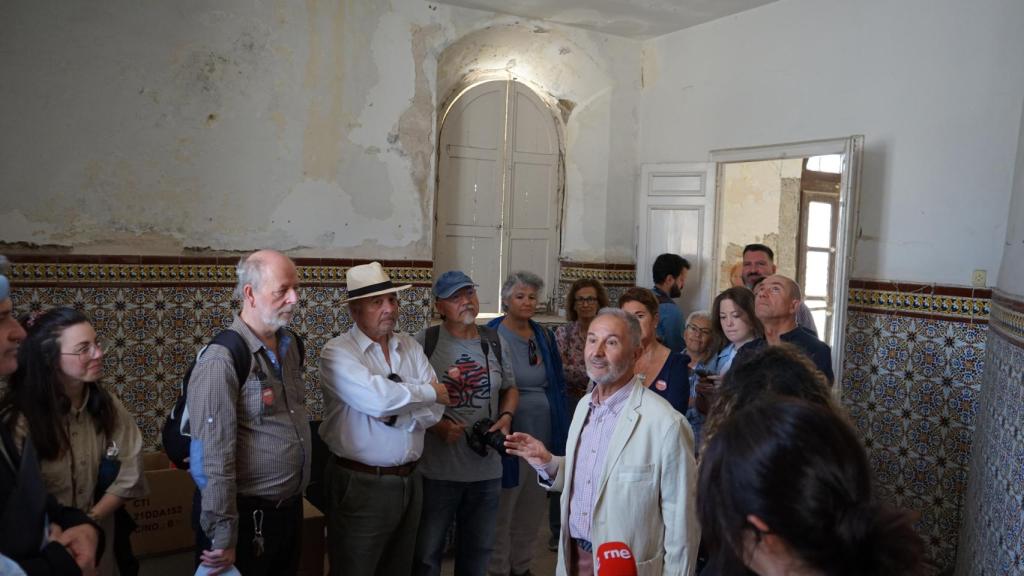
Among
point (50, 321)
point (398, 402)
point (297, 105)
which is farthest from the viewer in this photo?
point (297, 105)

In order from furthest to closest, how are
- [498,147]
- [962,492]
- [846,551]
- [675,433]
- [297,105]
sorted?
1. [498,147]
2. [297,105]
3. [962,492]
4. [675,433]
5. [846,551]

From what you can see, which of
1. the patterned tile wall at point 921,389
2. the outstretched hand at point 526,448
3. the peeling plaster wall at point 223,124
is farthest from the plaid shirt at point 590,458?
the peeling plaster wall at point 223,124

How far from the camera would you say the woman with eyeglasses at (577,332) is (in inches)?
199

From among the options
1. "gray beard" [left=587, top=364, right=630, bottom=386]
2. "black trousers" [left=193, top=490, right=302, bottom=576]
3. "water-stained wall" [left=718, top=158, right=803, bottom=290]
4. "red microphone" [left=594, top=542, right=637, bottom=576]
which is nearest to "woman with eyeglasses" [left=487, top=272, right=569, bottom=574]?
"black trousers" [left=193, top=490, right=302, bottom=576]

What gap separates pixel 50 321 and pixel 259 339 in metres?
0.70

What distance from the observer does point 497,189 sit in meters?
7.29

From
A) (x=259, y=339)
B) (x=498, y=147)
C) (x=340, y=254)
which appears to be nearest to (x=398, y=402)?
(x=259, y=339)

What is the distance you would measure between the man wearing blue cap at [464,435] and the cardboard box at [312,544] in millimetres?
450

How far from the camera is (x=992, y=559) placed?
11.1ft

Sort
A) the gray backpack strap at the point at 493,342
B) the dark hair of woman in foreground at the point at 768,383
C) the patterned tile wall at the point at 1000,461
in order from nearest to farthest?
the dark hair of woman in foreground at the point at 768,383 → the patterned tile wall at the point at 1000,461 → the gray backpack strap at the point at 493,342

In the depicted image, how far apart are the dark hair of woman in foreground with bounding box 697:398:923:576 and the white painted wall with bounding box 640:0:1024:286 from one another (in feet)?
14.0

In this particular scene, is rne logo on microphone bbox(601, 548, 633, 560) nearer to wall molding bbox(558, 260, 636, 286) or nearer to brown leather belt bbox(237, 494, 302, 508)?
brown leather belt bbox(237, 494, 302, 508)

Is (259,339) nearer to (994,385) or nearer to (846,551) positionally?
(846,551)

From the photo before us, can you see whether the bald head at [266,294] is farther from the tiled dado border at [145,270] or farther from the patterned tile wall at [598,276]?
the patterned tile wall at [598,276]
